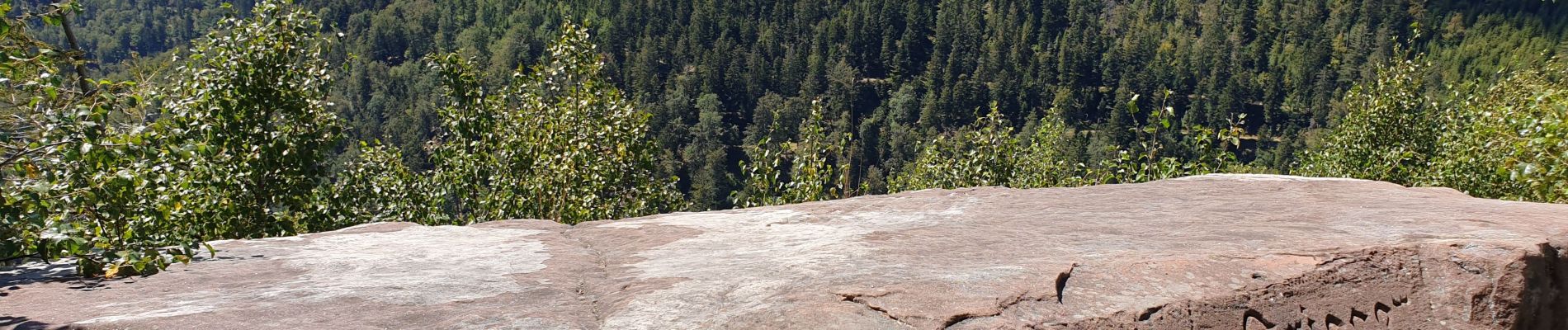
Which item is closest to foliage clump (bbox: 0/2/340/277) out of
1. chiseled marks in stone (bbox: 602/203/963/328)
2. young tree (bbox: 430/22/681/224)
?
young tree (bbox: 430/22/681/224)

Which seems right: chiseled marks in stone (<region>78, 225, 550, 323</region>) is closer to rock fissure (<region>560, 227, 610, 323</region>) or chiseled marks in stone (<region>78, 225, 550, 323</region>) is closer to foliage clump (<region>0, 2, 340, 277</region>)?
rock fissure (<region>560, 227, 610, 323</region>)

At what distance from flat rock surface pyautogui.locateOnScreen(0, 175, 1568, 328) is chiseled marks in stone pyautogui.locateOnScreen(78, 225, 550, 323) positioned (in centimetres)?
3

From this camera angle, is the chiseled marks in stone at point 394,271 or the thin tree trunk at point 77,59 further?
the thin tree trunk at point 77,59

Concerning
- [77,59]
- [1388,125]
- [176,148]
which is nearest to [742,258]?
[176,148]

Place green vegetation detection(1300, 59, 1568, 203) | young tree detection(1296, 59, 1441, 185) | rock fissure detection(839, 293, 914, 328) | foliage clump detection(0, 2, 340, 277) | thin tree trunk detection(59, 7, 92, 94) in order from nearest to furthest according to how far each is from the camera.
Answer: rock fissure detection(839, 293, 914, 328) → foliage clump detection(0, 2, 340, 277) → thin tree trunk detection(59, 7, 92, 94) → green vegetation detection(1300, 59, 1568, 203) → young tree detection(1296, 59, 1441, 185)

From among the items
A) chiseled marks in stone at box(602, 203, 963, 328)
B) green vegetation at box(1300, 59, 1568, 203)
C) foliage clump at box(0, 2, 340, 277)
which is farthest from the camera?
green vegetation at box(1300, 59, 1568, 203)

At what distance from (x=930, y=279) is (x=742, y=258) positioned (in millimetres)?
1581

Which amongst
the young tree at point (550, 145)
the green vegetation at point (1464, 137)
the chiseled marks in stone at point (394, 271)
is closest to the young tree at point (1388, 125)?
the green vegetation at point (1464, 137)

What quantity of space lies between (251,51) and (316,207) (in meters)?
2.47

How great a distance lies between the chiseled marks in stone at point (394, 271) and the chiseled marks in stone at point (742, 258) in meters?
1.01

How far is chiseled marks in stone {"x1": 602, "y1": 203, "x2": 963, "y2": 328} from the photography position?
17.9ft

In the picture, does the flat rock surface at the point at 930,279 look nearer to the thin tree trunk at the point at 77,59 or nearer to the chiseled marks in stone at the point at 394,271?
the chiseled marks in stone at the point at 394,271

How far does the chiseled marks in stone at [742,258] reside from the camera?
544cm

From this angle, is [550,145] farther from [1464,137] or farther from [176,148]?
[1464,137]
